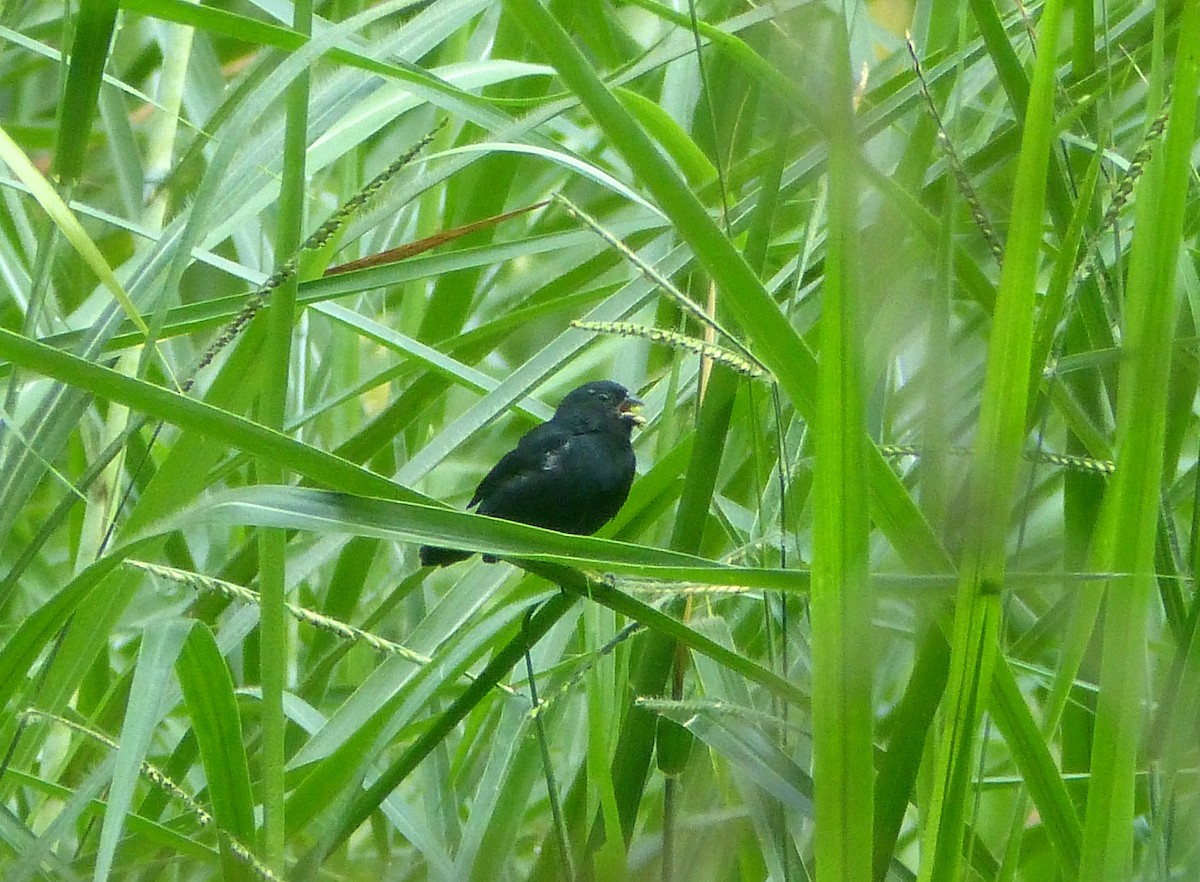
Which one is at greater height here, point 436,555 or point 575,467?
point 575,467

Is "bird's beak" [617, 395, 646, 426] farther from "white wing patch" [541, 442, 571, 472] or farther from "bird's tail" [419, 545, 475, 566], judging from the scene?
"bird's tail" [419, 545, 475, 566]

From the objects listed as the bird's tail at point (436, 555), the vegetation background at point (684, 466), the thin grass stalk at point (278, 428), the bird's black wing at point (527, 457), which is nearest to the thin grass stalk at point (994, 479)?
the vegetation background at point (684, 466)

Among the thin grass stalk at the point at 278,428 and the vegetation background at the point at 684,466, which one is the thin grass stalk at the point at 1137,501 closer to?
the vegetation background at the point at 684,466

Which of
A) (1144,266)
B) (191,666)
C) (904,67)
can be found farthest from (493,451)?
(1144,266)

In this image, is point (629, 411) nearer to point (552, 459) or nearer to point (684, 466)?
point (552, 459)

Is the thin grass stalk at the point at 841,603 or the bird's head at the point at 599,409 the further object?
the bird's head at the point at 599,409

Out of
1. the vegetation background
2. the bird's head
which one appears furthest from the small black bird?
the vegetation background

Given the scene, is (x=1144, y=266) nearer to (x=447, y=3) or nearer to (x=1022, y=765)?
(x=1022, y=765)

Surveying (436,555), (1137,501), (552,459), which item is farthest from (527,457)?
(1137,501)
